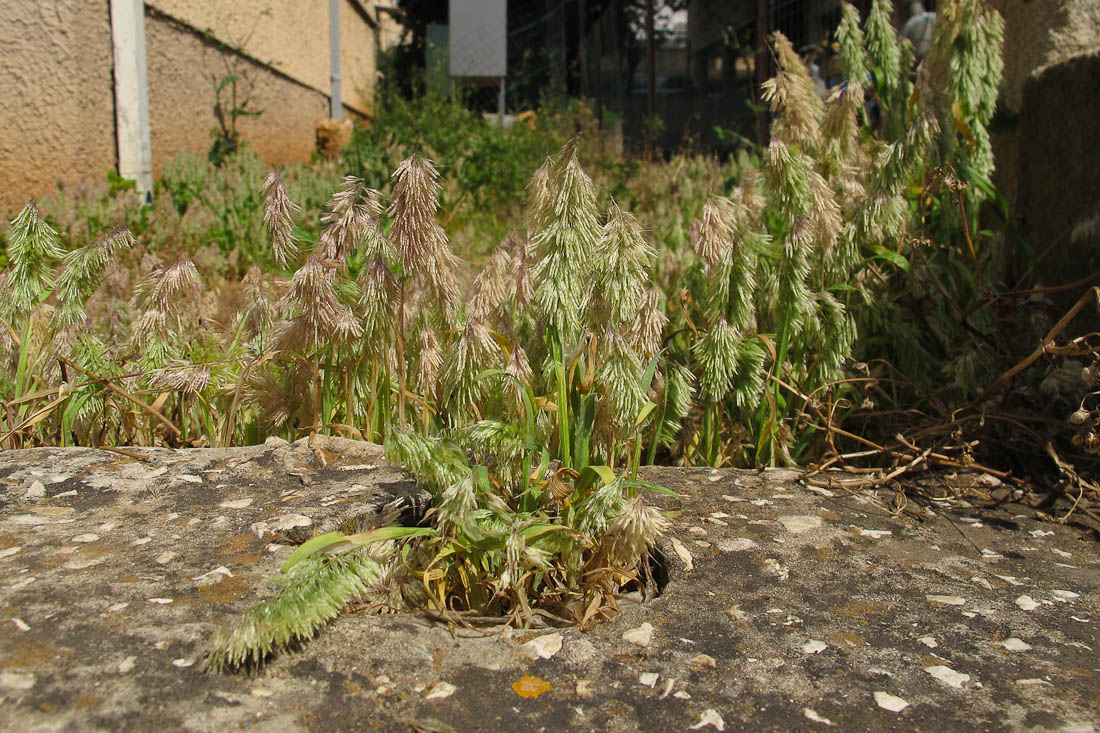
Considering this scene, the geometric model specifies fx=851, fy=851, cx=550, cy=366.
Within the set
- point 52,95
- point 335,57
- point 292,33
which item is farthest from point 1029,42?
point 335,57

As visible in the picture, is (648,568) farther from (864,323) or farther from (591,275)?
(864,323)

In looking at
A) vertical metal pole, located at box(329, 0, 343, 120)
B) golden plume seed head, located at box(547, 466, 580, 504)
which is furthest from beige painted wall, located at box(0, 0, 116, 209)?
vertical metal pole, located at box(329, 0, 343, 120)

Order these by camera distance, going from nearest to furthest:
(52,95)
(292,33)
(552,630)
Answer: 1. (552,630)
2. (52,95)
3. (292,33)

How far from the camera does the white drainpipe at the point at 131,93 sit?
5266 mm

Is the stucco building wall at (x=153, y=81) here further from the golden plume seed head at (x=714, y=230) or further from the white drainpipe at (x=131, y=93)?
the golden plume seed head at (x=714, y=230)

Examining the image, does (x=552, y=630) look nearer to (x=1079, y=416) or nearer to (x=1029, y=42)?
(x=1079, y=416)

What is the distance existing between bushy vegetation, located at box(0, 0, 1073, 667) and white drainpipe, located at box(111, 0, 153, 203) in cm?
290

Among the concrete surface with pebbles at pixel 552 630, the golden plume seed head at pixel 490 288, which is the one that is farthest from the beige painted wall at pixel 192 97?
the golden plume seed head at pixel 490 288

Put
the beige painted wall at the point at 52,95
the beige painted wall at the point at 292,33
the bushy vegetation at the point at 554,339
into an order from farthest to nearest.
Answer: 1. the beige painted wall at the point at 292,33
2. the beige painted wall at the point at 52,95
3. the bushy vegetation at the point at 554,339

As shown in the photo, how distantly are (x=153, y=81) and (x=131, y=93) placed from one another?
1.74ft

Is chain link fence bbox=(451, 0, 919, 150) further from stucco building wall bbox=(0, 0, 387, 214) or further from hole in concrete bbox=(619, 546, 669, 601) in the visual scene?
hole in concrete bbox=(619, 546, 669, 601)

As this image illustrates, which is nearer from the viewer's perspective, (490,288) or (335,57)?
(490,288)

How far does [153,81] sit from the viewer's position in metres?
5.84

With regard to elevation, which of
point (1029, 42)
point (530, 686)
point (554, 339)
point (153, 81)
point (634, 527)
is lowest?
point (530, 686)
